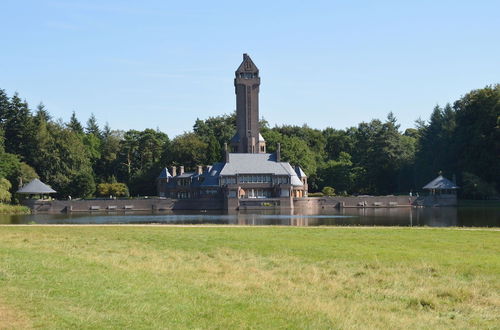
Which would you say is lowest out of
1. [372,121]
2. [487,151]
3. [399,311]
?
[399,311]

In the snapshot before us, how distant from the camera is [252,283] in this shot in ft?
52.2

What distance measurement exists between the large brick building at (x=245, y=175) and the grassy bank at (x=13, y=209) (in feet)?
67.1

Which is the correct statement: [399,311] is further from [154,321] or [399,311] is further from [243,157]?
[243,157]

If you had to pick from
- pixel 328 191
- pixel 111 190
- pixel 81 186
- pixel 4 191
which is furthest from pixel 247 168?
pixel 4 191

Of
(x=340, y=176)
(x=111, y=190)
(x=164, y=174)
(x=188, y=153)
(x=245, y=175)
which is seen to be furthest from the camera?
(x=188, y=153)

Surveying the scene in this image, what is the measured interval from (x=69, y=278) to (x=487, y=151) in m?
74.7

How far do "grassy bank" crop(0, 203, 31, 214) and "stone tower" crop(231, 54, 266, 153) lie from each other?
33.2 m

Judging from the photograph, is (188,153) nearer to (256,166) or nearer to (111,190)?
(111,190)

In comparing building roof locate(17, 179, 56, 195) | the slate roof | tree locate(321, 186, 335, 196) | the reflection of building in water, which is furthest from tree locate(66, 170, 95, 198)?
the reflection of building in water

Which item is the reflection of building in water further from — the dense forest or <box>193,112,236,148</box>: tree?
<box>193,112,236,148</box>: tree

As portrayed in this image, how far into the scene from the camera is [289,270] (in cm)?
1834

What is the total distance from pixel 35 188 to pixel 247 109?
3230 cm

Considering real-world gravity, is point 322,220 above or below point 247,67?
below

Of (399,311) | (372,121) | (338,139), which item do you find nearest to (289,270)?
(399,311)
